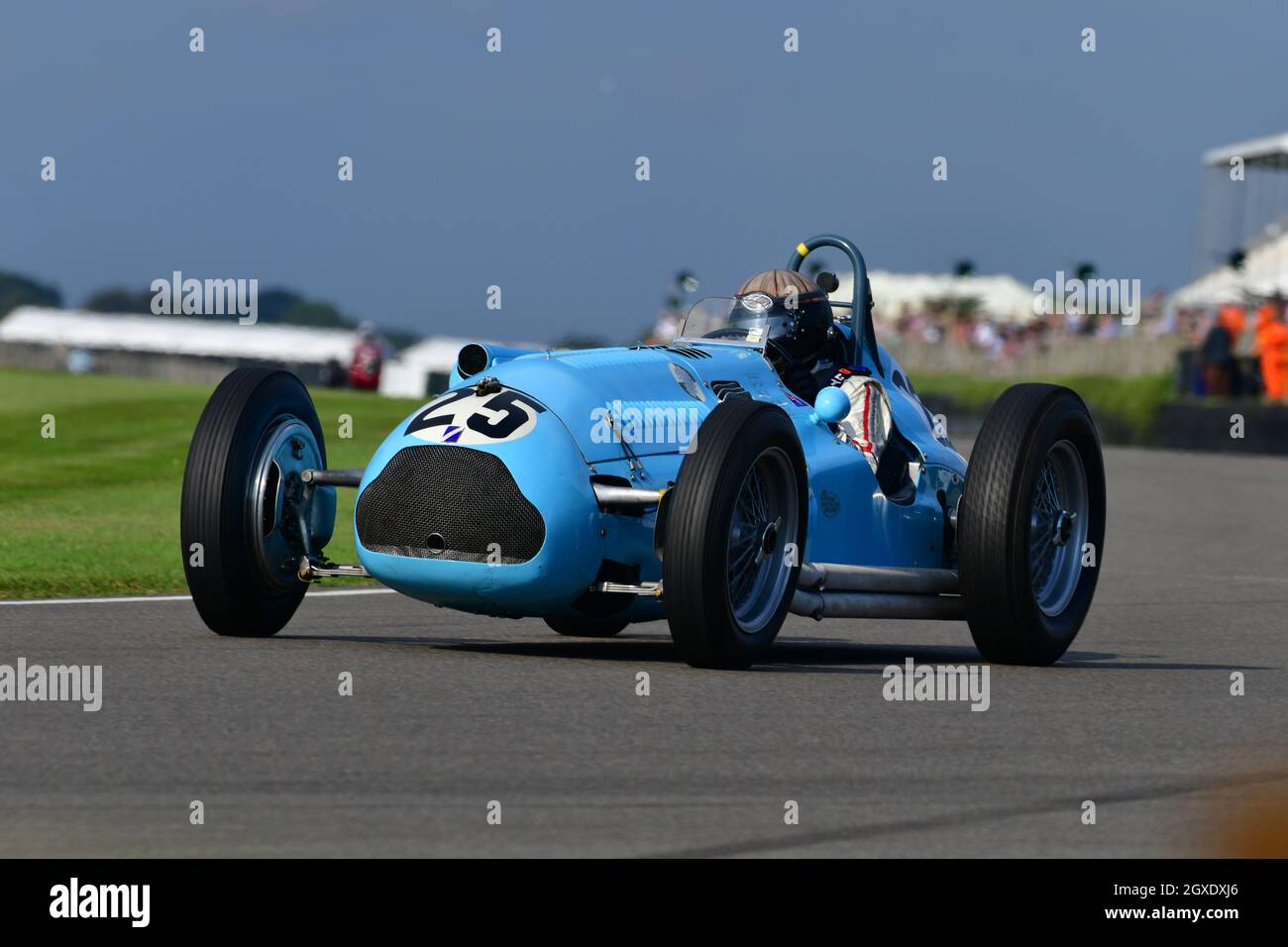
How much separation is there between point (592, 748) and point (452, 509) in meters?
1.98

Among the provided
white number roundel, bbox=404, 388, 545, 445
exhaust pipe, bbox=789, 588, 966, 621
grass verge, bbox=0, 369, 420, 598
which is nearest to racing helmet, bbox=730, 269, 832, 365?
exhaust pipe, bbox=789, 588, 966, 621

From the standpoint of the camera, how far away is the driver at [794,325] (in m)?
10.1

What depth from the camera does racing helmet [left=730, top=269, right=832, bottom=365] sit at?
399 inches

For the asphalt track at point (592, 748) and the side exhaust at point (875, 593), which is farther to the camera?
the side exhaust at point (875, 593)

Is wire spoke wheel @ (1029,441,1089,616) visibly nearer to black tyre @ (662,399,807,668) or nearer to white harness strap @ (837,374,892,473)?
white harness strap @ (837,374,892,473)

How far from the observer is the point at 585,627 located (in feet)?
33.7

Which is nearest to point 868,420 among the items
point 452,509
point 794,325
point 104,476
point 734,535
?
point 794,325

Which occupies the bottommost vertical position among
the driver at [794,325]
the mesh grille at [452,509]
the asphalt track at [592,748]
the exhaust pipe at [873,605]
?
the asphalt track at [592,748]

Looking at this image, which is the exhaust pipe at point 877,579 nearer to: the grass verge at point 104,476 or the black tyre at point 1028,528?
the black tyre at point 1028,528

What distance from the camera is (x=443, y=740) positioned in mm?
6762

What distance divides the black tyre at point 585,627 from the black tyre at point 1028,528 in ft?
5.16

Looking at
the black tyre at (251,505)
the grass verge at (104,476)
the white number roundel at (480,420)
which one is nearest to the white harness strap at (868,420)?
the white number roundel at (480,420)

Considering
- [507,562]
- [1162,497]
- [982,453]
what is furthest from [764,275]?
[1162,497]
